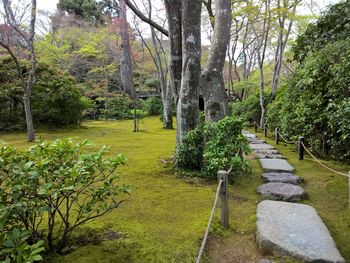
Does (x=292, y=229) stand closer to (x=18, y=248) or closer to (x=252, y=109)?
(x=18, y=248)

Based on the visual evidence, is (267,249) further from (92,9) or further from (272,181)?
(92,9)

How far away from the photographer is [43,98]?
11938 millimetres

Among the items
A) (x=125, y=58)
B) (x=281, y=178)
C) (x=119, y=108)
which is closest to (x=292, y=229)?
(x=281, y=178)

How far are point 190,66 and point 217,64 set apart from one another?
1138 millimetres

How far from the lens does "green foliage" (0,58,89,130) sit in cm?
1139

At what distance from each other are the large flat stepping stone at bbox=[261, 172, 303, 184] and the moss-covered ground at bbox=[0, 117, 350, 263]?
0.13 meters

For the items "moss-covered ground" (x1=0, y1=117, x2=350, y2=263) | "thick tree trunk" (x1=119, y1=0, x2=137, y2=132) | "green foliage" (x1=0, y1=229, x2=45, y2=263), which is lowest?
"moss-covered ground" (x1=0, y1=117, x2=350, y2=263)

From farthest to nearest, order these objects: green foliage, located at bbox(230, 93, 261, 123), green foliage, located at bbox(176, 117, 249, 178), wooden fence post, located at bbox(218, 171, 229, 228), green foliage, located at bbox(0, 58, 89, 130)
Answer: green foliage, located at bbox(230, 93, 261, 123), green foliage, located at bbox(0, 58, 89, 130), green foliage, located at bbox(176, 117, 249, 178), wooden fence post, located at bbox(218, 171, 229, 228)

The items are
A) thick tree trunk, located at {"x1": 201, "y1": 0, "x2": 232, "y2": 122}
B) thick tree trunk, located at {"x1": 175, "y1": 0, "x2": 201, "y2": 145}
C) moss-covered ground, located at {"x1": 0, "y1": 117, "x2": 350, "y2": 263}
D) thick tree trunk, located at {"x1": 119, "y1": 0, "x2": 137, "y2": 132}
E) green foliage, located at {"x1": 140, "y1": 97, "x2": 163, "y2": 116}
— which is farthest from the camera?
green foliage, located at {"x1": 140, "y1": 97, "x2": 163, "y2": 116}

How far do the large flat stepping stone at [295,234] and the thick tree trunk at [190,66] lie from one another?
2201mm

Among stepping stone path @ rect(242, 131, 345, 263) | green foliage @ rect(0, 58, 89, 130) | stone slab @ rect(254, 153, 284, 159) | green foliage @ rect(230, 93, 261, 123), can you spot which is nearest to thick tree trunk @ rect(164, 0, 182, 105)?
stone slab @ rect(254, 153, 284, 159)

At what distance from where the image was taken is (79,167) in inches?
84.5

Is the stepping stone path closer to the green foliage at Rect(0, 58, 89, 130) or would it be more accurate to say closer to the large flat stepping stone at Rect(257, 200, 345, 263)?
the large flat stepping stone at Rect(257, 200, 345, 263)

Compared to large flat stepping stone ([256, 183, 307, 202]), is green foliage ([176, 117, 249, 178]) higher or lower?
higher
